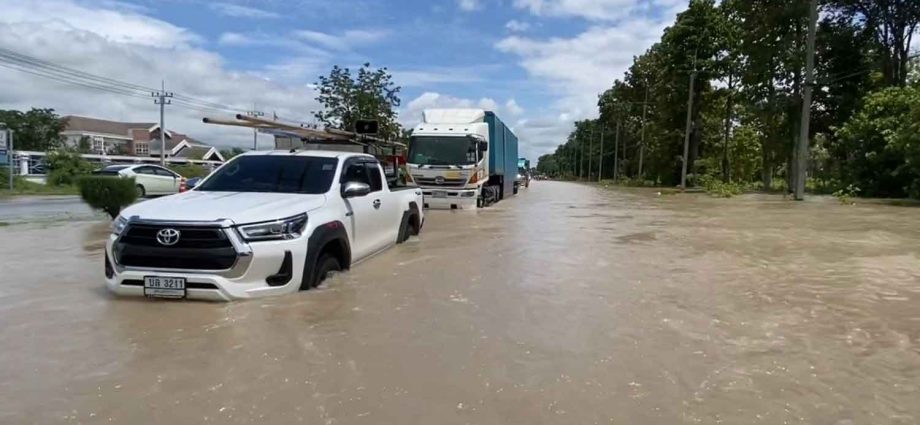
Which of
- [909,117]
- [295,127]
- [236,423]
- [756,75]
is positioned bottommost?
[236,423]

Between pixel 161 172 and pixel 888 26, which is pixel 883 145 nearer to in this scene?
pixel 888 26

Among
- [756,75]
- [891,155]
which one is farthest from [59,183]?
[891,155]

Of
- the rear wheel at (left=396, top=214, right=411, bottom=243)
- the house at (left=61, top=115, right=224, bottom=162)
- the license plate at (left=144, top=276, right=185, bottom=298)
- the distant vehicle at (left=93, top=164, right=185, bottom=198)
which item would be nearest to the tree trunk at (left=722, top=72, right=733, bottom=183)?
the distant vehicle at (left=93, top=164, right=185, bottom=198)

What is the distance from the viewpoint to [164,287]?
5801 millimetres

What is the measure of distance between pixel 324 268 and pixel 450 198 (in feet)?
43.1

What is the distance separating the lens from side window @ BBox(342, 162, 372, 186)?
7688 millimetres

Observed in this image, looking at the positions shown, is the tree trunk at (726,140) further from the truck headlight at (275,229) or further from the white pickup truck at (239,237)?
the truck headlight at (275,229)

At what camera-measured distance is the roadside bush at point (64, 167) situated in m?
32.5

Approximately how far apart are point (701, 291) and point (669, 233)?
6601 mm

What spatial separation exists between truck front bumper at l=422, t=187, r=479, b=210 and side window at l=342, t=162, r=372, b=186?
36.8 feet

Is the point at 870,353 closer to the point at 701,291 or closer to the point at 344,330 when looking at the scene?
the point at 701,291

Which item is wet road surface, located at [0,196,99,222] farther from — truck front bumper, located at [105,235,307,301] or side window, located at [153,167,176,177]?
truck front bumper, located at [105,235,307,301]

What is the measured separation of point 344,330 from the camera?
5504 millimetres

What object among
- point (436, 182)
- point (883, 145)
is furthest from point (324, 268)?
point (883, 145)
